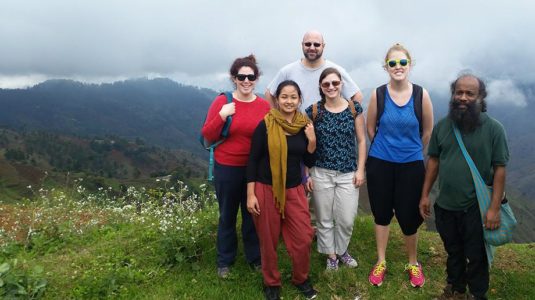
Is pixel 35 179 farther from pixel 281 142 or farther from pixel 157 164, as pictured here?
pixel 281 142

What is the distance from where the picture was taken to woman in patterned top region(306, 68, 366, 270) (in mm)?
5023

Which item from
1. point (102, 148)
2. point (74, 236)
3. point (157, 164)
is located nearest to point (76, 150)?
point (102, 148)

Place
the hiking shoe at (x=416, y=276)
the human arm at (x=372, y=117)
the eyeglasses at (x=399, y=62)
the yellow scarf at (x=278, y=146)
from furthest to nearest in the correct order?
the hiking shoe at (x=416, y=276)
the human arm at (x=372, y=117)
the eyeglasses at (x=399, y=62)
the yellow scarf at (x=278, y=146)

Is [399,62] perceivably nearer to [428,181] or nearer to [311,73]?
[311,73]

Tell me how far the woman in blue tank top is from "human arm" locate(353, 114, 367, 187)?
8 cm

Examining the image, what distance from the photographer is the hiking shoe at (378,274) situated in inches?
217

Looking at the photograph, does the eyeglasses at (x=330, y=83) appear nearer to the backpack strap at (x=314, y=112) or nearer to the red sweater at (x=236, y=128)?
the backpack strap at (x=314, y=112)

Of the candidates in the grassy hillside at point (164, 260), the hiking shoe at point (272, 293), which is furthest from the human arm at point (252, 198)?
the grassy hillside at point (164, 260)

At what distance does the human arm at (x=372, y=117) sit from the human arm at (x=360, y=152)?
0.30ft

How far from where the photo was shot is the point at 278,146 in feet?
15.1

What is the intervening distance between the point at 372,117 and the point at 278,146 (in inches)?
53.9

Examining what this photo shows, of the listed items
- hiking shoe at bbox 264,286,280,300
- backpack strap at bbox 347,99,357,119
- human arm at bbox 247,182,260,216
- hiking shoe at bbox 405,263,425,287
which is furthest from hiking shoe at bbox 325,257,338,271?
backpack strap at bbox 347,99,357,119

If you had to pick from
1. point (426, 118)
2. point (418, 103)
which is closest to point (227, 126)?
point (418, 103)

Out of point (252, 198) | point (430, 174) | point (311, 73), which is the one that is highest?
point (311, 73)
